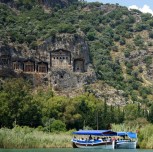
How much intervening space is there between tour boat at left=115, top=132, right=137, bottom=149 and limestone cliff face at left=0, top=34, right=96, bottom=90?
150 ft

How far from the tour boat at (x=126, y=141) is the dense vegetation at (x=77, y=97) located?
16.5 m

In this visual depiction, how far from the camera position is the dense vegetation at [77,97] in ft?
335

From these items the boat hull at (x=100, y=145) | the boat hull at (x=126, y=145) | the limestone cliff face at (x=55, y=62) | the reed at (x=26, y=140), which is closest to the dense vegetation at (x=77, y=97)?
the limestone cliff face at (x=55, y=62)

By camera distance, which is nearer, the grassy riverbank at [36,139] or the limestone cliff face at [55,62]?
the grassy riverbank at [36,139]

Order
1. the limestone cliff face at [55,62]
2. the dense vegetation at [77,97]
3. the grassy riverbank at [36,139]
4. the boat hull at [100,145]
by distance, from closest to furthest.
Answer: the grassy riverbank at [36,139] → the boat hull at [100,145] → the dense vegetation at [77,97] → the limestone cliff face at [55,62]

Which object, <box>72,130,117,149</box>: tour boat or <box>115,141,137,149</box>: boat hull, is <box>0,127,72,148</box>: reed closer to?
<box>72,130,117,149</box>: tour boat

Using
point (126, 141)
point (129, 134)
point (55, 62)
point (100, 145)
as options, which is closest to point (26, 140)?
point (100, 145)

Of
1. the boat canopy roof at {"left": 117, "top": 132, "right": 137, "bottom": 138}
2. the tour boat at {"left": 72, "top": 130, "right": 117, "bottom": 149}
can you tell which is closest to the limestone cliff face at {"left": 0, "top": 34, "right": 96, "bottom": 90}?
the tour boat at {"left": 72, "top": 130, "right": 117, "bottom": 149}

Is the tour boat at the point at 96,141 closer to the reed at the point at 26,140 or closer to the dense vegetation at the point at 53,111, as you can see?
the reed at the point at 26,140

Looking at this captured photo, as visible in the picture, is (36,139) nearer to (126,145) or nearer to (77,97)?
(126,145)

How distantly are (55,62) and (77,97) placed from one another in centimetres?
1850

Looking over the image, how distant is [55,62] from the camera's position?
141375 mm

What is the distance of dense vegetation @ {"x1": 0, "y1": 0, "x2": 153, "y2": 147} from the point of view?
102m

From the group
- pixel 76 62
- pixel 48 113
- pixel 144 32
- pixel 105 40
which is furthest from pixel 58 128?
pixel 144 32
